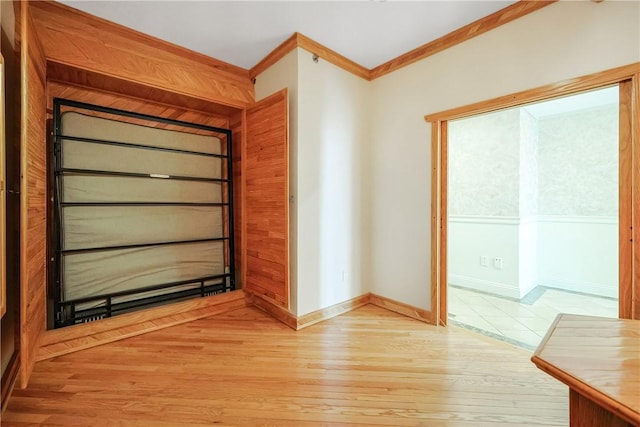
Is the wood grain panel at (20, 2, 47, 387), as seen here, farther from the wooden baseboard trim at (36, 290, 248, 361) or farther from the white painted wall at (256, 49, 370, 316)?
the white painted wall at (256, 49, 370, 316)

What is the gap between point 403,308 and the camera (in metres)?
2.42

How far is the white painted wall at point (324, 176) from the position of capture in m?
2.17

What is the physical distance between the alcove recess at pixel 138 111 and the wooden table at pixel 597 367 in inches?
66.2

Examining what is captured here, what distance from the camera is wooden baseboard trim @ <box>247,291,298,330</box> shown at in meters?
2.18

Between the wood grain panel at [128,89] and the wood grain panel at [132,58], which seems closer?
the wood grain panel at [132,58]

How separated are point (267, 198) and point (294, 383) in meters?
1.42

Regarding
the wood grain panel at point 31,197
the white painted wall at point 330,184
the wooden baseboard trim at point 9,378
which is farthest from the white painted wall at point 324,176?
the wooden baseboard trim at point 9,378

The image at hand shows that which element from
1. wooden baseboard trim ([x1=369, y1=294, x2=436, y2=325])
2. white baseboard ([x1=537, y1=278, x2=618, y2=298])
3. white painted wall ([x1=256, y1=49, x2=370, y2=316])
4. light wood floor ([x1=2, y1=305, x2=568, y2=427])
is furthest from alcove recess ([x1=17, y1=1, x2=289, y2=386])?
white baseboard ([x1=537, y1=278, x2=618, y2=298])

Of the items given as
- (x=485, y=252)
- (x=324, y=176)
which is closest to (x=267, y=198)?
(x=324, y=176)

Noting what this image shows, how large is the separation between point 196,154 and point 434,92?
218cm

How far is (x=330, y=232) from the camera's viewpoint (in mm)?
2377

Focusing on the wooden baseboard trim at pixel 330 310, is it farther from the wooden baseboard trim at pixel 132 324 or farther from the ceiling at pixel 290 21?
the ceiling at pixel 290 21

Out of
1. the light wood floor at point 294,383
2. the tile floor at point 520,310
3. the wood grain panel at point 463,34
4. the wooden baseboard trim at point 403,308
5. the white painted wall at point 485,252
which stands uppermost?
the wood grain panel at point 463,34

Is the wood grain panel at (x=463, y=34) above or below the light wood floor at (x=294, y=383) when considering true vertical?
above
